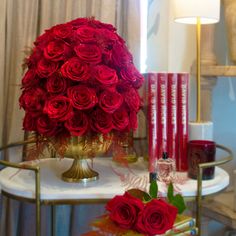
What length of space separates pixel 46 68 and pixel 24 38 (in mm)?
428

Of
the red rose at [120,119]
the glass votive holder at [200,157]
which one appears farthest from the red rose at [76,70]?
the glass votive holder at [200,157]

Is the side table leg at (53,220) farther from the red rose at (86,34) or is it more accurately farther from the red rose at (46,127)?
the red rose at (86,34)

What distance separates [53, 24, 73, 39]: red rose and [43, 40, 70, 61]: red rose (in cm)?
1

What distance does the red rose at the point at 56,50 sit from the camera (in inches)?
38.9

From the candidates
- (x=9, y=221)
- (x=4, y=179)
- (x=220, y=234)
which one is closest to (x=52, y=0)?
(x=4, y=179)

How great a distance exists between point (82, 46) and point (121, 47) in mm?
105

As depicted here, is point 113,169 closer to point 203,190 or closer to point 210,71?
point 203,190

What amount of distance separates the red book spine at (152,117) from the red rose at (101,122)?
197 millimetres

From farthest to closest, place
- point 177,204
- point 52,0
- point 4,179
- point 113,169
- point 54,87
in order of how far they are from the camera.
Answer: point 52,0 < point 113,169 < point 4,179 < point 54,87 < point 177,204

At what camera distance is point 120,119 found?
1.00 m

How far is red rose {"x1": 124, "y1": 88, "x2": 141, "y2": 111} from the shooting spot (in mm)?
1015

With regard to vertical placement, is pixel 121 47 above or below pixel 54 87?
above

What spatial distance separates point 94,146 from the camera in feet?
3.40

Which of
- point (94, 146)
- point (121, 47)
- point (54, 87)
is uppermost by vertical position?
point (121, 47)
